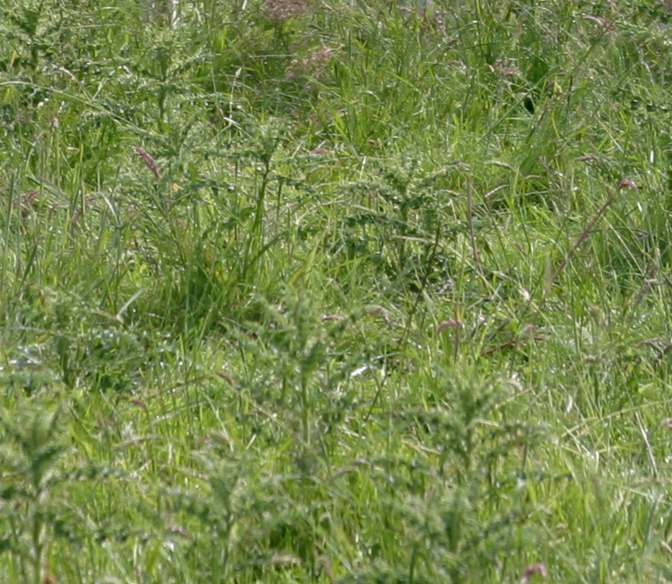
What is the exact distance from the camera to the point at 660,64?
180 inches

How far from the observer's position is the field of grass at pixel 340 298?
209 centimetres

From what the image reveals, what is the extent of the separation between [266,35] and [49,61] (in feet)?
3.90

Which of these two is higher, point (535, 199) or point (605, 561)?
point (605, 561)

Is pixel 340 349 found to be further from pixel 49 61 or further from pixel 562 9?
pixel 562 9

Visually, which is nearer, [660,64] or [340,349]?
[340,349]

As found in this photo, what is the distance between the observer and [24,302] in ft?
9.57

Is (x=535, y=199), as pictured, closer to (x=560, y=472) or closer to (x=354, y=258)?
(x=354, y=258)

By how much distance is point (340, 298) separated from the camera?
3.30m

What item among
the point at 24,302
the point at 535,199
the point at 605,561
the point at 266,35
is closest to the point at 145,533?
the point at 605,561

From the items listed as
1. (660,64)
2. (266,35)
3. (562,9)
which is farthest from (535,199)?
(266,35)

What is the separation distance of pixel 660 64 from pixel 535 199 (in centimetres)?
79

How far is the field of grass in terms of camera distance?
2.09 metres

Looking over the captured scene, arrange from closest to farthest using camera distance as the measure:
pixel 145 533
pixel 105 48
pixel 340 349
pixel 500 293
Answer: pixel 145 533
pixel 340 349
pixel 500 293
pixel 105 48

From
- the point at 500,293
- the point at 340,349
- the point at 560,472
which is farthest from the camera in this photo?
the point at 500,293
